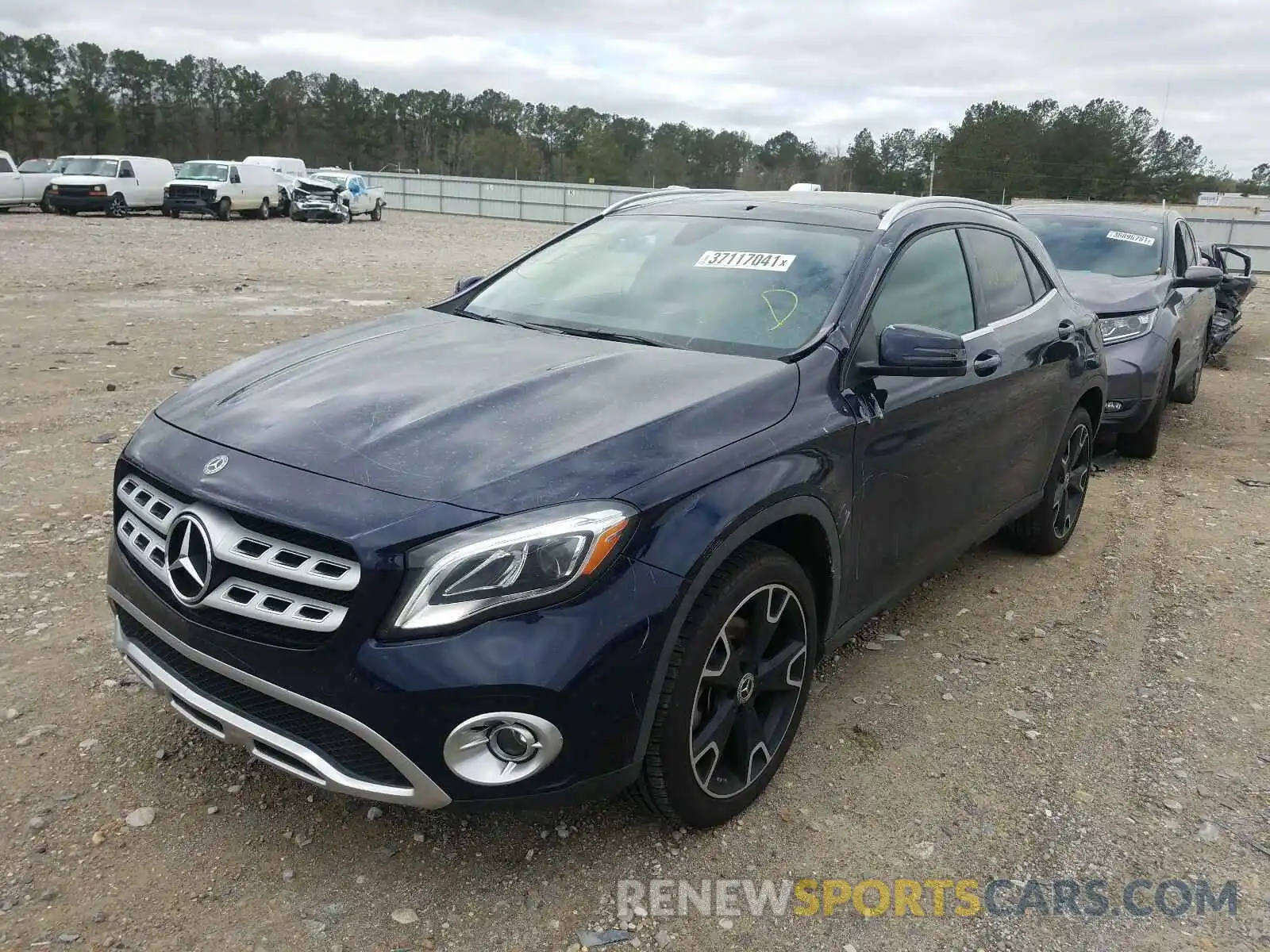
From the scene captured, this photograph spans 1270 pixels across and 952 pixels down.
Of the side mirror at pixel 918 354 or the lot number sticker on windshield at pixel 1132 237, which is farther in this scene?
the lot number sticker on windshield at pixel 1132 237

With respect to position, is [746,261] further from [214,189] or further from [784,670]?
[214,189]

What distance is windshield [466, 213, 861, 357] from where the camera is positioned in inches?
134

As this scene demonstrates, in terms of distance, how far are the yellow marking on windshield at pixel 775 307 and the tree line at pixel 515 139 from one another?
127ft

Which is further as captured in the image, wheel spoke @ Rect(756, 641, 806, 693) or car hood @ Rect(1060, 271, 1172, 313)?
car hood @ Rect(1060, 271, 1172, 313)

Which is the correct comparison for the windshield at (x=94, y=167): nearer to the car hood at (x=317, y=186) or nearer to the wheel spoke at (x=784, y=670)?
the car hood at (x=317, y=186)

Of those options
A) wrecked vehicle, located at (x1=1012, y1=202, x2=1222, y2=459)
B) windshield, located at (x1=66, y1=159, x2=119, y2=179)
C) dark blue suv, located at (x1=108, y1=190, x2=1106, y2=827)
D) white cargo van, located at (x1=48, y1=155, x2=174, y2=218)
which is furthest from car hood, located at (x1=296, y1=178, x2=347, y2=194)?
dark blue suv, located at (x1=108, y1=190, x2=1106, y2=827)

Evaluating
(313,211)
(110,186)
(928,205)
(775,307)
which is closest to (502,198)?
(313,211)

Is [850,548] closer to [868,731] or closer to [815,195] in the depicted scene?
[868,731]

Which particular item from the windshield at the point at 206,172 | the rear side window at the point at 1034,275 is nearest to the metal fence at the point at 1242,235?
the rear side window at the point at 1034,275

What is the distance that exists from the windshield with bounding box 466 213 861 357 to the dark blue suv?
0.04 feet

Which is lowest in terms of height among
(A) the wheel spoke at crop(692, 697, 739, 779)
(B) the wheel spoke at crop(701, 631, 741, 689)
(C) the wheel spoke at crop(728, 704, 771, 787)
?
(C) the wheel spoke at crop(728, 704, 771, 787)

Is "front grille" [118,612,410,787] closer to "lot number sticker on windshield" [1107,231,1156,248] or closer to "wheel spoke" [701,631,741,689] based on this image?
"wheel spoke" [701,631,741,689]

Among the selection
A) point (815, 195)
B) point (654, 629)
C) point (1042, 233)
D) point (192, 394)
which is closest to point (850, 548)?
point (654, 629)

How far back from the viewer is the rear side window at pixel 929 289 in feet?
11.6
